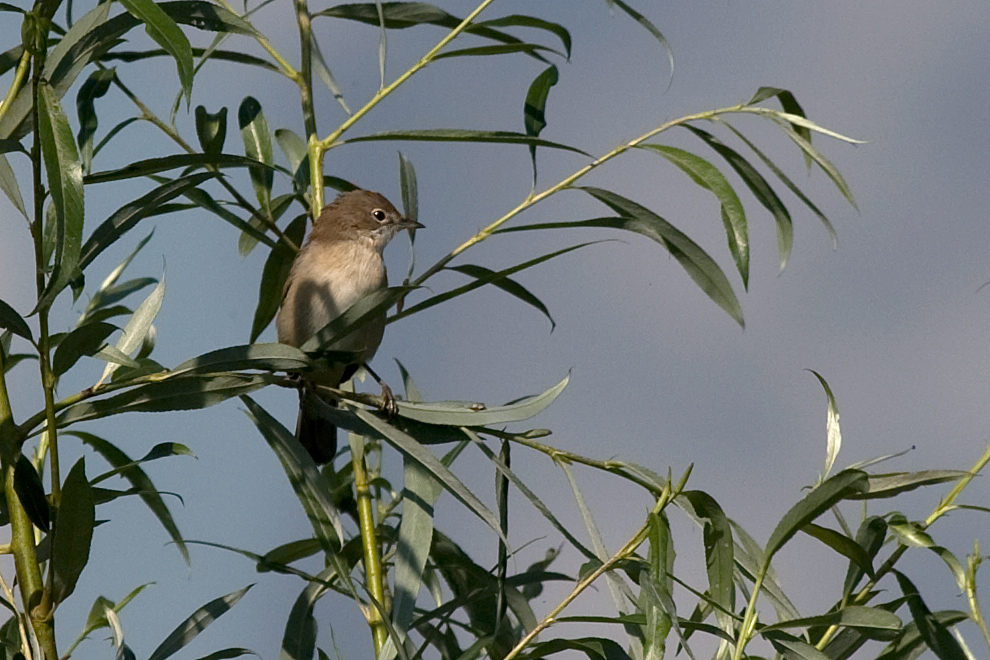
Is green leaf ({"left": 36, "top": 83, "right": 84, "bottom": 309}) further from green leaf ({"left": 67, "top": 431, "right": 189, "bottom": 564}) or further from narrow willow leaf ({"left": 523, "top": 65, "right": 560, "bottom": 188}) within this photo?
narrow willow leaf ({"left": 523, "top": 65, "right": 560, "bottom": 188})

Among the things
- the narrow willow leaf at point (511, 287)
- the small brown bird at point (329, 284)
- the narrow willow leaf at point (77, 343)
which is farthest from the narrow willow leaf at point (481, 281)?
the small brown bird at point (329, 284)

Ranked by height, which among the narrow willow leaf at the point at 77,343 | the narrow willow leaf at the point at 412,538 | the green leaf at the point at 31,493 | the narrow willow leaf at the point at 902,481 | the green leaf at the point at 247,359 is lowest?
the narrow willow leaf at the point at 412,538

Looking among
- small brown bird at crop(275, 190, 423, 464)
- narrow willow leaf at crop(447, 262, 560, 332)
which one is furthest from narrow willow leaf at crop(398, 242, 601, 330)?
small brown bird at crop(275, 190, 423, 464)

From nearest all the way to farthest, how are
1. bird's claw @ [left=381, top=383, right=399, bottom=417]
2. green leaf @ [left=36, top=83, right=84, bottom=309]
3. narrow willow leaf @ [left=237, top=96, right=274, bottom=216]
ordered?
green leaf @ [left=36, top=83, right=84, bottom=309] < bird's claw @ [left=381, top=383, right=399, bottom=417] < narrow willow leaf @ [left=237, top=96, right=274, bottom=216]

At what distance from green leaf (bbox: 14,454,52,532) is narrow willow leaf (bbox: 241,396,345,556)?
54 centimetres

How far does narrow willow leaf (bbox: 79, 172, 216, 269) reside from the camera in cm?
230

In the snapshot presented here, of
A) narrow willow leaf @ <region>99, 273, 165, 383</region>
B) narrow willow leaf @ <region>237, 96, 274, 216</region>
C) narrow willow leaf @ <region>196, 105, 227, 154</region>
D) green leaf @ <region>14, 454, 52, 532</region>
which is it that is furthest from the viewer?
narrow willow leaf @ <region>237, 96, 274, 216</region>

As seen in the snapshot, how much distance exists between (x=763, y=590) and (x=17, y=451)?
1.55 meters

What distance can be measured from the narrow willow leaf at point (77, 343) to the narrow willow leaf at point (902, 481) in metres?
1.54

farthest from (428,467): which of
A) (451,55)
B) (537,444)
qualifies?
(451,55)

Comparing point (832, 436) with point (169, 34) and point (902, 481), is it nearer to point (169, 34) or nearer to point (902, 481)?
point (902, 481)

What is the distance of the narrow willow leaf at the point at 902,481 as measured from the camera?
2.31 m

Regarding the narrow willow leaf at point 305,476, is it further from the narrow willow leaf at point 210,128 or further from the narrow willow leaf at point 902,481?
the narrow willow leaf at point 902,481

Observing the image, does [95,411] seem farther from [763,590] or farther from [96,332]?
[763,590]
